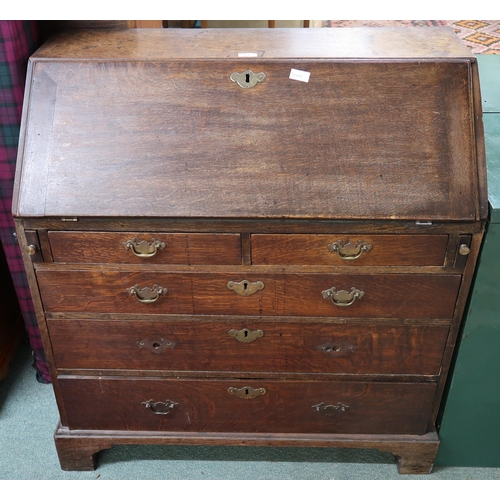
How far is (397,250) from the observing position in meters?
1.41

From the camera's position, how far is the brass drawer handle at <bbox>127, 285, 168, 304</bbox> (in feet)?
4.91

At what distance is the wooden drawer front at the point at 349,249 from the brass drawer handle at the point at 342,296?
82 mm

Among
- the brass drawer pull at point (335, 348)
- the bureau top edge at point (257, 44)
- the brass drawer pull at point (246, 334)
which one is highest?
the bureau top edge at point (257, 44)

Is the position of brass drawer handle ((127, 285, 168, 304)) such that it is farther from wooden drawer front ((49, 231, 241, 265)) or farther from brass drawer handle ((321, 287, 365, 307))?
brass drawer handle ((321, 287, 365, 307))

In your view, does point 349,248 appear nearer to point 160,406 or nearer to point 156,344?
point 156,344

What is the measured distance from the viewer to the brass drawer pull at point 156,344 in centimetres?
159

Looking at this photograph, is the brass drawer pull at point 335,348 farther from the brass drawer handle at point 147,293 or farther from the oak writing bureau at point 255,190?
the brass drawer handle at point 147,293

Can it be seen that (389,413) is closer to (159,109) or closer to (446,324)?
(446,324)

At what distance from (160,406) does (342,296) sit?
0.66 meters

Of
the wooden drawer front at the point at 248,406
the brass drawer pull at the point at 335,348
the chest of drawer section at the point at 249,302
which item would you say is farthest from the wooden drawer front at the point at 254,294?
the wooden drawer front at the point at 248,406

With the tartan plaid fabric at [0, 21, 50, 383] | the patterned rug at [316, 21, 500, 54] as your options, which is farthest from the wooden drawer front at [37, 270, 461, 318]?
the patterned rug at [316, 21, 500, 54]

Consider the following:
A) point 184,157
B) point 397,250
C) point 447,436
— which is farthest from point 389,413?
point 184,157

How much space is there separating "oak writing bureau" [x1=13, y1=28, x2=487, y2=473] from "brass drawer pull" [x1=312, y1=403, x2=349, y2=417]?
218 mm

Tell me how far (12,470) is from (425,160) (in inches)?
61.8
